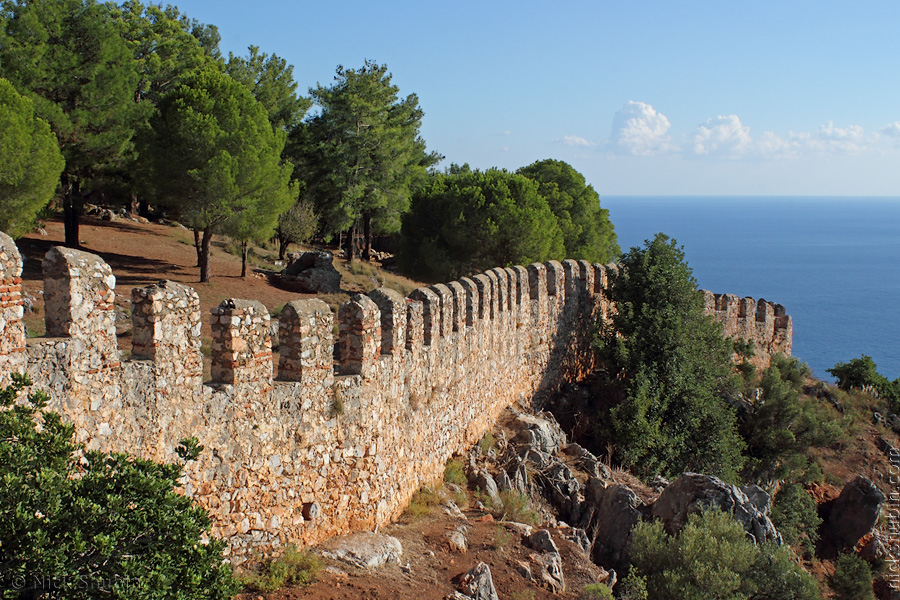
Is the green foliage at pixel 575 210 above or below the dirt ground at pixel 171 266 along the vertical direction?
above

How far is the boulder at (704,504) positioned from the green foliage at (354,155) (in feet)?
94.0

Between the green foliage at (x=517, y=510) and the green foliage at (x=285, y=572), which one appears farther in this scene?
the green foliage at (x=517, y=510)

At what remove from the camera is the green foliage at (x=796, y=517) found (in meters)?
17.5

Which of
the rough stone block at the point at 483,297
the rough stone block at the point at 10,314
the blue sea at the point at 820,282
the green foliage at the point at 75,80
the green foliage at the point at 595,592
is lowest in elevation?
the blue sea at the point at 820,282

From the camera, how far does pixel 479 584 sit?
9.48 m

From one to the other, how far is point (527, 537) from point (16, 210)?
1759cm

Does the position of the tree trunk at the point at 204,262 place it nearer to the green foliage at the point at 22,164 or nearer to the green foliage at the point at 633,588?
the green foliage at the point at 22,164

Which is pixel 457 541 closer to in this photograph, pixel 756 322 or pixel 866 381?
pixel 756 322

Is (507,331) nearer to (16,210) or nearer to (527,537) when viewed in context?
(527,537)

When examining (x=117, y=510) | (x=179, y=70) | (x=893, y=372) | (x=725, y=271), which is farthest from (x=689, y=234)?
(x=117, y=510)

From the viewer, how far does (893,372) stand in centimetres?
5988

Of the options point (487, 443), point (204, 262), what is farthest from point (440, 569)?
point (204, 262)

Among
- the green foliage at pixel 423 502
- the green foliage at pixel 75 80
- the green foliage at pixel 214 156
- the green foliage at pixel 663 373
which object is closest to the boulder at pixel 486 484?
the green foliage at pixel 423 502

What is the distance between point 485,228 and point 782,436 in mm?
14904
